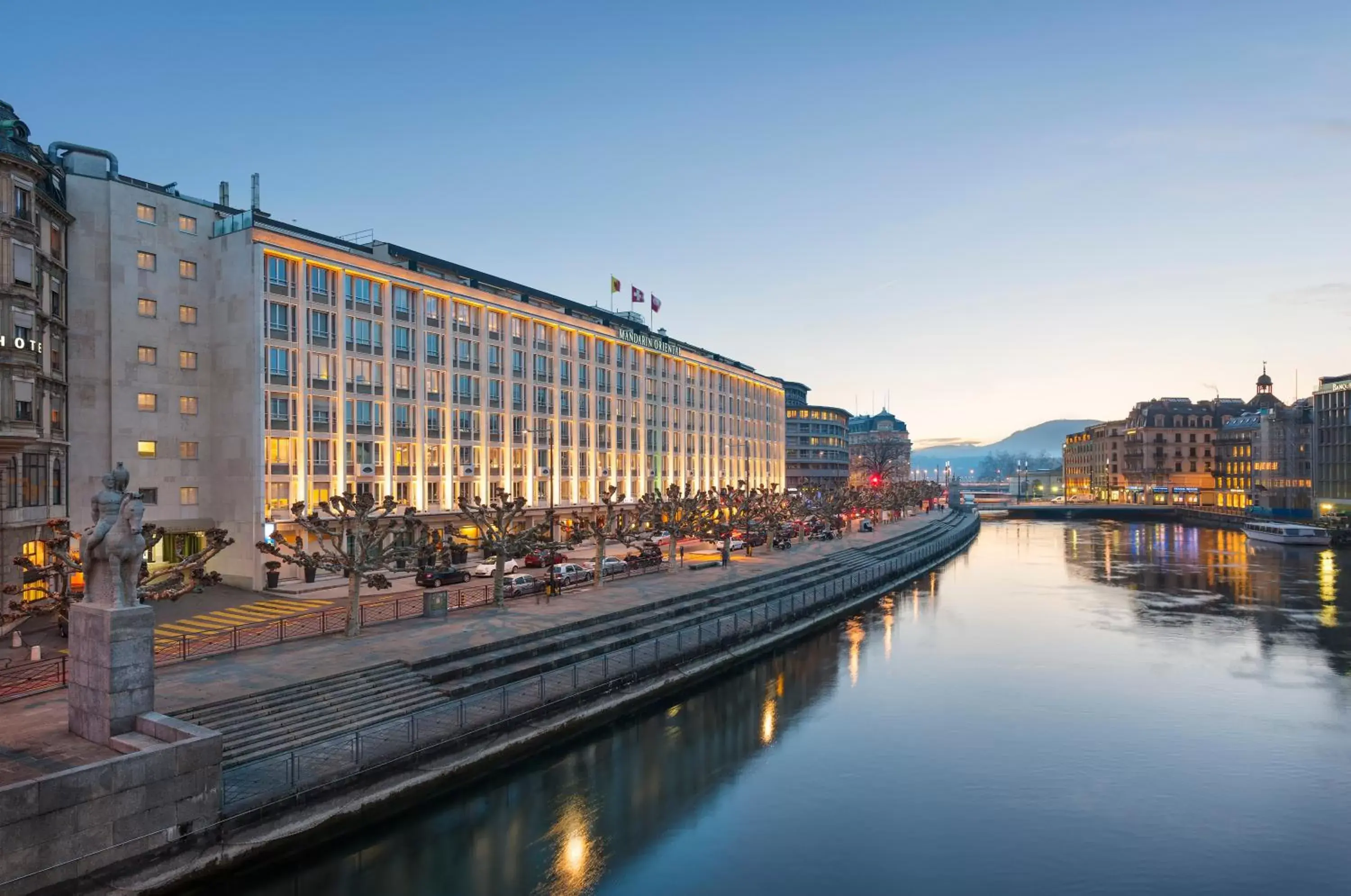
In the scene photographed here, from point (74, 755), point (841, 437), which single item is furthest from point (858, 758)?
point (841, 437)

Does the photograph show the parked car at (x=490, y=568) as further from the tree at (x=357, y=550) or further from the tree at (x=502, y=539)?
the tree at (x=357, y=550)

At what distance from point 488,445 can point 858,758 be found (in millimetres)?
50066

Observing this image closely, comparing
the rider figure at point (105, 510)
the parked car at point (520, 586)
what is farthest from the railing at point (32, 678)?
the parked car at point (520, 586)

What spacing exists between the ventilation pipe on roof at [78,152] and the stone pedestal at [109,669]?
41.0 metres

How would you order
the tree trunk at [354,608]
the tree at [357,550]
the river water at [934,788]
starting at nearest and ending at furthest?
the river water at [934,788] < the tree trunk at [354,608] < the tree at [357,550]

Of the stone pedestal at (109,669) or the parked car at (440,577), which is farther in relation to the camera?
the parked car at (440,577)

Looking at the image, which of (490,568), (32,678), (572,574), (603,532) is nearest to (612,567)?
(572,574)

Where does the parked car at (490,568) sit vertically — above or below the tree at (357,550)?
below

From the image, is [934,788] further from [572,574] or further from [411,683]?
[572,574]

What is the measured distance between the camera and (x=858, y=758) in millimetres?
30438

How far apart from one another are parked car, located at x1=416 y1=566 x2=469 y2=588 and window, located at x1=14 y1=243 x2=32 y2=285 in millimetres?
25683

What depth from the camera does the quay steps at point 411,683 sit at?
2408cm

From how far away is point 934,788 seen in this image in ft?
90.1

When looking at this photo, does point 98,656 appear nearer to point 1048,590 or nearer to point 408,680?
point 408,680
